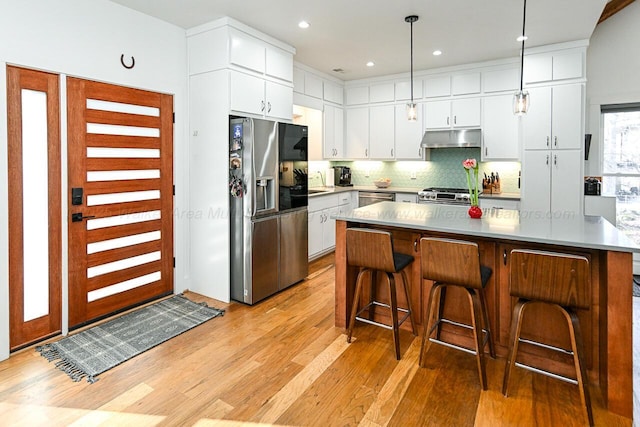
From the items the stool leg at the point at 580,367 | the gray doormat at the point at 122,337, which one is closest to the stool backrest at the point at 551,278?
the stool leg at the point at 580,367

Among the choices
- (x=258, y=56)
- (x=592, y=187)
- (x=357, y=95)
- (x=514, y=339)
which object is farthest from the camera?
(x=357, y=95)

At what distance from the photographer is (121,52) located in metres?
3.32

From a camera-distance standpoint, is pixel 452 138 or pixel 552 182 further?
pixel 452 138

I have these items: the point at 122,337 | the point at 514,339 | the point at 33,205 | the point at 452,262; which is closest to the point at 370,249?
the point at 452,262

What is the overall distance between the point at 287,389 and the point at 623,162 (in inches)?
201

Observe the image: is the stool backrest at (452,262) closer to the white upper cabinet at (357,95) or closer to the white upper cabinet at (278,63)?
the white upper cabinet at (278,63)

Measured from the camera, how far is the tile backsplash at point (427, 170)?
5.42 m

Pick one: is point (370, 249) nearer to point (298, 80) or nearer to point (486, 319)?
point (486, 319)

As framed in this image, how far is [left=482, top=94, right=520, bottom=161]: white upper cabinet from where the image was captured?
16.5 feet

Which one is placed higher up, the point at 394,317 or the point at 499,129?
the point at 499,129

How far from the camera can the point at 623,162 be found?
15.8 feet

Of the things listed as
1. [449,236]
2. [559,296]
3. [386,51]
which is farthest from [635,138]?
[559,296]

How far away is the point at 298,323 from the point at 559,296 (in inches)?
79.7

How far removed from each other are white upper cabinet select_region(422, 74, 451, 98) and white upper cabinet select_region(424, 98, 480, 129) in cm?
12
